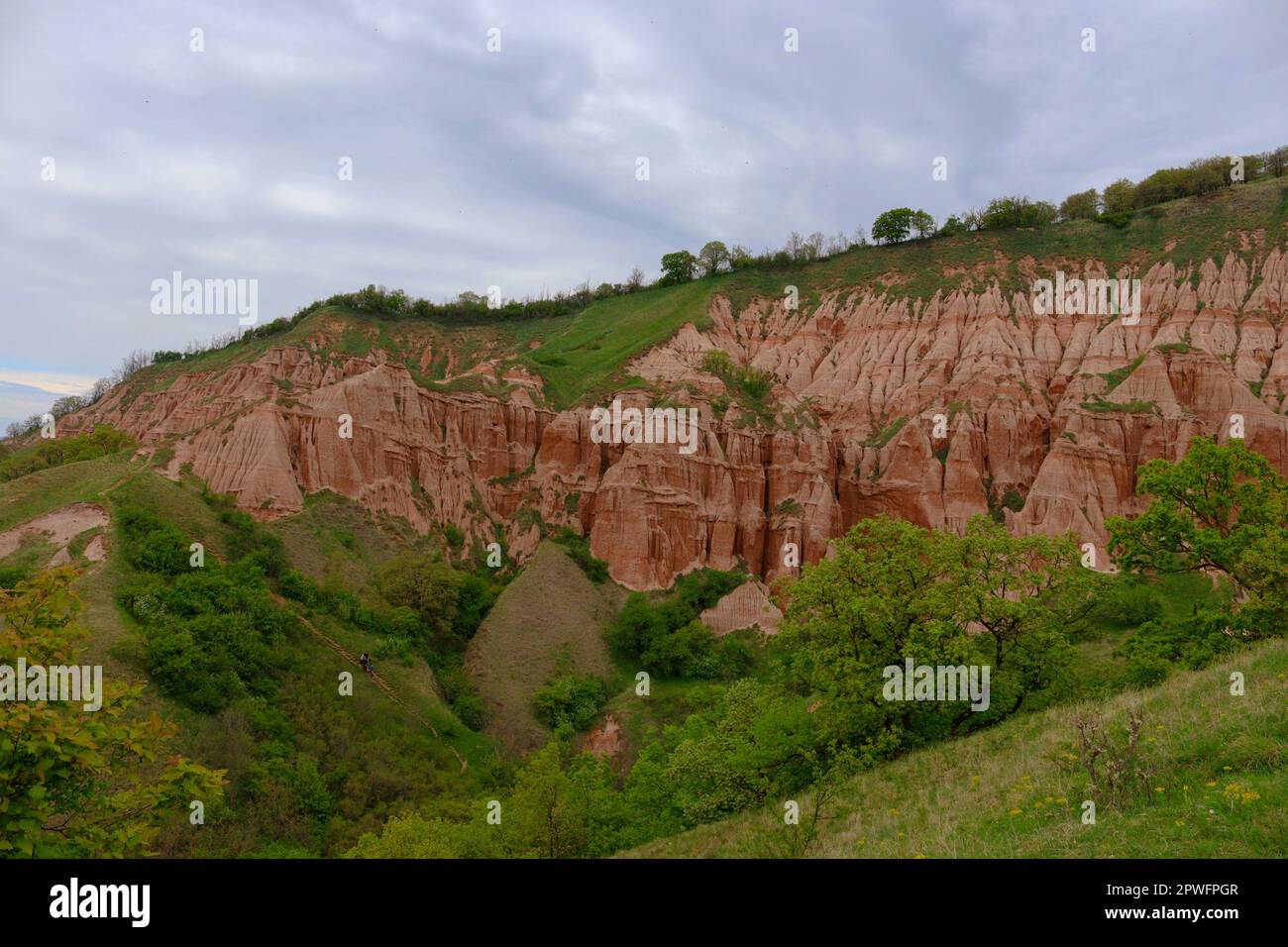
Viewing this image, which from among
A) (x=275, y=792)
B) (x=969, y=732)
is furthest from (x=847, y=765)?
(x=275, y=792)

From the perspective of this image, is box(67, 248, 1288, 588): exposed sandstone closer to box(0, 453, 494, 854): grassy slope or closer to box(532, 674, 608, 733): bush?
box(0, 453, 494, 854): grassy slope

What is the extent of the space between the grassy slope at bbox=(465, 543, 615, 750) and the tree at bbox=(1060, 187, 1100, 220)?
73.9 m

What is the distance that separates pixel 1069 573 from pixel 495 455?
48146 mm

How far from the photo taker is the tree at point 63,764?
707 centimetres

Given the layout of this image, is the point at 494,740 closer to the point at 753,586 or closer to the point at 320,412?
the point at 753,586

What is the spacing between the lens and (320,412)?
5053 cm

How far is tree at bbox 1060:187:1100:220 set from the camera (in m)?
85.9

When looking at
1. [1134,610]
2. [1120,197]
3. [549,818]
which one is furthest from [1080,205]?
[549,818]

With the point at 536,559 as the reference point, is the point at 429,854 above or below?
below

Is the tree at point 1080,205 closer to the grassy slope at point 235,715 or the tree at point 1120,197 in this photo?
the tree at point 1120,197

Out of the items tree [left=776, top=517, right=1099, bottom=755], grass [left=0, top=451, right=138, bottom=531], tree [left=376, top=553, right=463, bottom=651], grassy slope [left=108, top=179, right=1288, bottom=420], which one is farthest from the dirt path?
grassy slope [left=108, top=179, right=1288, bottom=420]

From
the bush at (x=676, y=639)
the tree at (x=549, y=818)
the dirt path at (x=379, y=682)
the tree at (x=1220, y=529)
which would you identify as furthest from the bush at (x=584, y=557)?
the tree at (x=1220, y=529)

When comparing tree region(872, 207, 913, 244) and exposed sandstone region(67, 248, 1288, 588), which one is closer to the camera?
exposed sandstone region(67, 248, 1288, 588)

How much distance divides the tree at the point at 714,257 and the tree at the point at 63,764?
306 ft
